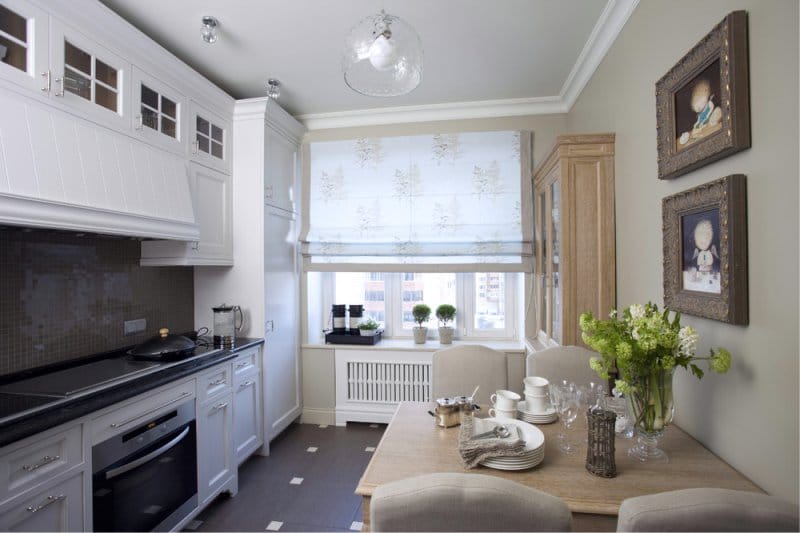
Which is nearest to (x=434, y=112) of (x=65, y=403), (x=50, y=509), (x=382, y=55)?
(x=382, y=55)

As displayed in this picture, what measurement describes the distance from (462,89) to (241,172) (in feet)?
5.82

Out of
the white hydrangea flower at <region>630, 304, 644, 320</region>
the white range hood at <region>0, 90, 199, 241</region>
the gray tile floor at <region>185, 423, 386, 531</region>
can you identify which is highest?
the white range hood at <region>0, 90, 199, 241</region>

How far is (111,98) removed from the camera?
6.32 feet

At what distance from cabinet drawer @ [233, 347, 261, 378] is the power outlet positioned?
640 mm

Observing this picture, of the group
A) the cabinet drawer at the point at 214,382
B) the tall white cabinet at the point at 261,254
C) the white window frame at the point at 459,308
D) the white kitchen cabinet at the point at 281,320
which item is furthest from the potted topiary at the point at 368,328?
the cabinet drawer at the point at 214,382

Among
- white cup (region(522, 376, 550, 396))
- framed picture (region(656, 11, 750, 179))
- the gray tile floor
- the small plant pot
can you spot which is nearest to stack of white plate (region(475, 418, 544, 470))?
white cup (region(522, 376, 550, 396))

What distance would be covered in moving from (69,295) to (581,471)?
2474 mm

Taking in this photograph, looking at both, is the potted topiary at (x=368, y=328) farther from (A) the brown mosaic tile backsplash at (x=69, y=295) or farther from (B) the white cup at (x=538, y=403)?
(B) the white cup at (x=538, y=403)

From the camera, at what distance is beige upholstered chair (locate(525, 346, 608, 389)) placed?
79.3 inches

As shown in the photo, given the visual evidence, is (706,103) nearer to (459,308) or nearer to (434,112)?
(434,112)

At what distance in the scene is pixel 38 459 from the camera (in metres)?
1.33

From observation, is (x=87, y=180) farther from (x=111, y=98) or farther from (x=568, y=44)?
(x=568, y=44)

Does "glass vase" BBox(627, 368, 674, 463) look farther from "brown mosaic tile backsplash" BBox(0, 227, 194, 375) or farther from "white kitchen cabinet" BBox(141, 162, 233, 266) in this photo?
"brown mosaic tile backsplash" BBox(0, 227, 194, 375)

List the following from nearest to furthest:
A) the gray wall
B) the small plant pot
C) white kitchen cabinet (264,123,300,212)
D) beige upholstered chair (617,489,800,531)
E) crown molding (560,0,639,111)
Result: beige upholstered chair (617,489,800,531), the gray wall, crown molding (560,0,639,111), white kitchen cabinet (264,123,300,212), the small plant pot
